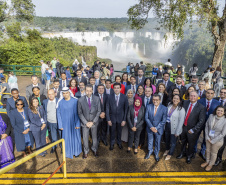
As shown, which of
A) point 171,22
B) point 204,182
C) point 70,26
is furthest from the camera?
point 70,26

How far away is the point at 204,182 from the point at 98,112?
8.25 ft

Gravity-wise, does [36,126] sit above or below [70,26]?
below

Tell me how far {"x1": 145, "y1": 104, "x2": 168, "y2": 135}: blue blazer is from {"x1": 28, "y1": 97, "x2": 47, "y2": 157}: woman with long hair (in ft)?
7.83

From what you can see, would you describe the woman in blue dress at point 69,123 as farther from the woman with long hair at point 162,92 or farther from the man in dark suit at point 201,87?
the man in dark suit at point 201,87

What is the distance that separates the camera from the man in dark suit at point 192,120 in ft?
11.5

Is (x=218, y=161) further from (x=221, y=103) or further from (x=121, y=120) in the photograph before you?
(x=121, y=120)

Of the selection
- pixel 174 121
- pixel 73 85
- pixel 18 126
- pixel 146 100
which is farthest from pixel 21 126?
pixel 174 121

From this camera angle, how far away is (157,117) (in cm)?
367

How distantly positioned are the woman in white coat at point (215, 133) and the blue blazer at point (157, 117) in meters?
0.90

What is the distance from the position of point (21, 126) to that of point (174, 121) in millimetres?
3379

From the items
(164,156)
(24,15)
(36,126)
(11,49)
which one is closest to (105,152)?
(164,156)

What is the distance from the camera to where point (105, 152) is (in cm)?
405

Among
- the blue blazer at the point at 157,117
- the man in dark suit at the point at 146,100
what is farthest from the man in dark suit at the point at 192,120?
the man in dark suit at the point at 146,100

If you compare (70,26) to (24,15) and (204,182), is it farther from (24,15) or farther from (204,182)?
(204,182)
